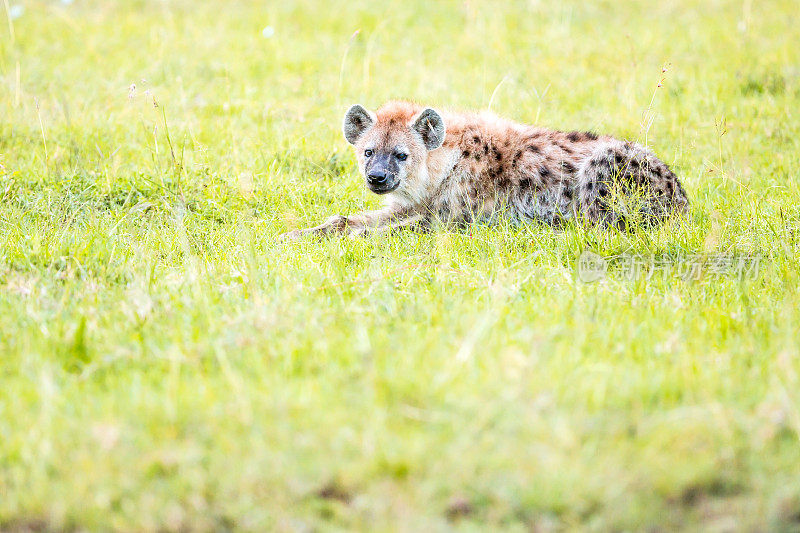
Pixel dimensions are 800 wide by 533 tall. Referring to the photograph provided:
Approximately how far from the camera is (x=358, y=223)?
201 inches

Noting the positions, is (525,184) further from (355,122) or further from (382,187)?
(355,122)

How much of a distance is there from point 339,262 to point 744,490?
7.25ft

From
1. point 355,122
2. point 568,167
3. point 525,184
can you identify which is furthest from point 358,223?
point 568,167

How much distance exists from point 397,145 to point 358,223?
0.52 meters

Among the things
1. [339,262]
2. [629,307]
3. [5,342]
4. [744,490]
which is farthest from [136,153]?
[744,490]

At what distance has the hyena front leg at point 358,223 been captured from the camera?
15.9ft

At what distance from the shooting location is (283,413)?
2.61m

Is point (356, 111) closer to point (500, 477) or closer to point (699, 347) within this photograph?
point (699, 347)

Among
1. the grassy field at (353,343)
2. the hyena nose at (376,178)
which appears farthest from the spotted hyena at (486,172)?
Result: the grassy field at (353,343)

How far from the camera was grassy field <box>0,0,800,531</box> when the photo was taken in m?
2.36

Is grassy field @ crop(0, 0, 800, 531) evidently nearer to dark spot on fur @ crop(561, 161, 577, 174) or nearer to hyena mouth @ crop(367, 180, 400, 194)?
hyena mouth @ crop(367, 180, 400, 194)

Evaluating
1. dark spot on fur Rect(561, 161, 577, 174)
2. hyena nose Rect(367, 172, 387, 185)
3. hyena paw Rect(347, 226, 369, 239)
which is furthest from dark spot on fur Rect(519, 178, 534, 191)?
hyena paw Rect(347, 226, 369, 239)

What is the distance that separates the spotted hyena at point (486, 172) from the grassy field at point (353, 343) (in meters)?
0.32

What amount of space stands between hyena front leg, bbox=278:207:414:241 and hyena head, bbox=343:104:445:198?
147 mm
